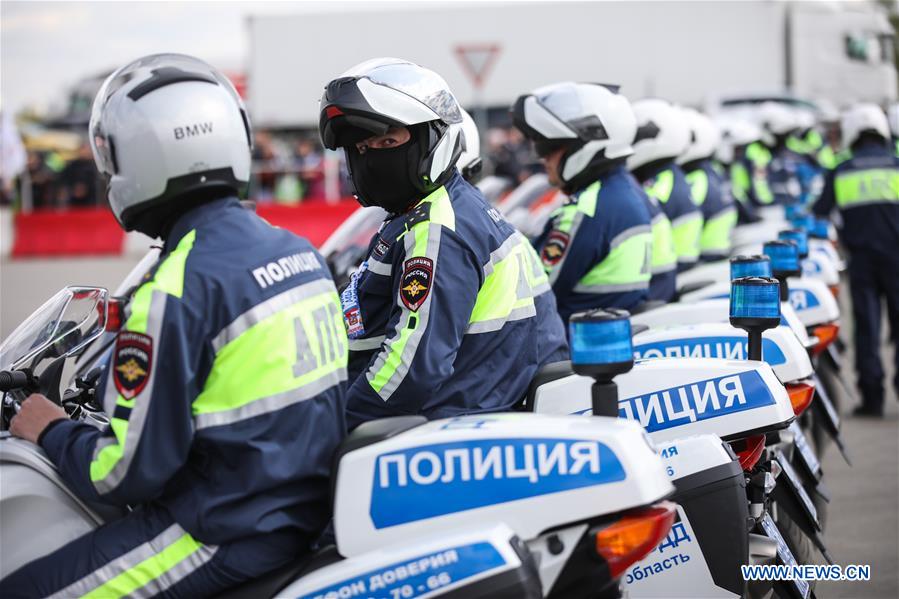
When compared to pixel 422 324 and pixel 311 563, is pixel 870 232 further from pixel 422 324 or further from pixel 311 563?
pixel 311 563

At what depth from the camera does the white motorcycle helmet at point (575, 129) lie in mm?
5605

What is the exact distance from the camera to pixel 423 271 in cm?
361

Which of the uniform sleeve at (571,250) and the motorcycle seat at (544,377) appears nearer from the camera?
the motorcycle seat at (544,377)

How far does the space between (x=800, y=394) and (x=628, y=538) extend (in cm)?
212

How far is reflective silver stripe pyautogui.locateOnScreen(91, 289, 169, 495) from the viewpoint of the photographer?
2.64m

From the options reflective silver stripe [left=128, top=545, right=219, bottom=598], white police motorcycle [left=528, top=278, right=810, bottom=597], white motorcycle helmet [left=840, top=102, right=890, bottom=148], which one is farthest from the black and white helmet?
white motorcycle helmet [left=840, top=102, right=890, bottom=148]

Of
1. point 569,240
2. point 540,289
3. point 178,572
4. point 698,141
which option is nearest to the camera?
point 178,572

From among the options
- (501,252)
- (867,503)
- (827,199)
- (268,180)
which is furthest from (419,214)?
(268,180)

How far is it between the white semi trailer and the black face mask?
22.9 metres

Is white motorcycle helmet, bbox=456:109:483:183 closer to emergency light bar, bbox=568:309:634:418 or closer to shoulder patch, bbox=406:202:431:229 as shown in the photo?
shoulder patch, bbox=406:202:431:229

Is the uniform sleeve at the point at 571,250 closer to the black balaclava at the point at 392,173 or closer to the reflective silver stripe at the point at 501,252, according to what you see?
the reflective silver stripe at the point at 501,252

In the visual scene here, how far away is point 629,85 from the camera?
26.8 meters

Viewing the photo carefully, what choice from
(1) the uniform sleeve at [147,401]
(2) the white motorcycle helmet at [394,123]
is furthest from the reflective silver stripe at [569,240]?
(1) the uniform sleeve at [147,401]

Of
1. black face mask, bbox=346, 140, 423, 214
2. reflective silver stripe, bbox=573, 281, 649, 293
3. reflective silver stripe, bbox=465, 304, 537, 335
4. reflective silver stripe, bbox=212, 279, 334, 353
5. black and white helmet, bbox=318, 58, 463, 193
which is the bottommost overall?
reflective silver stripe, bbox=573, 281, 649, 293
